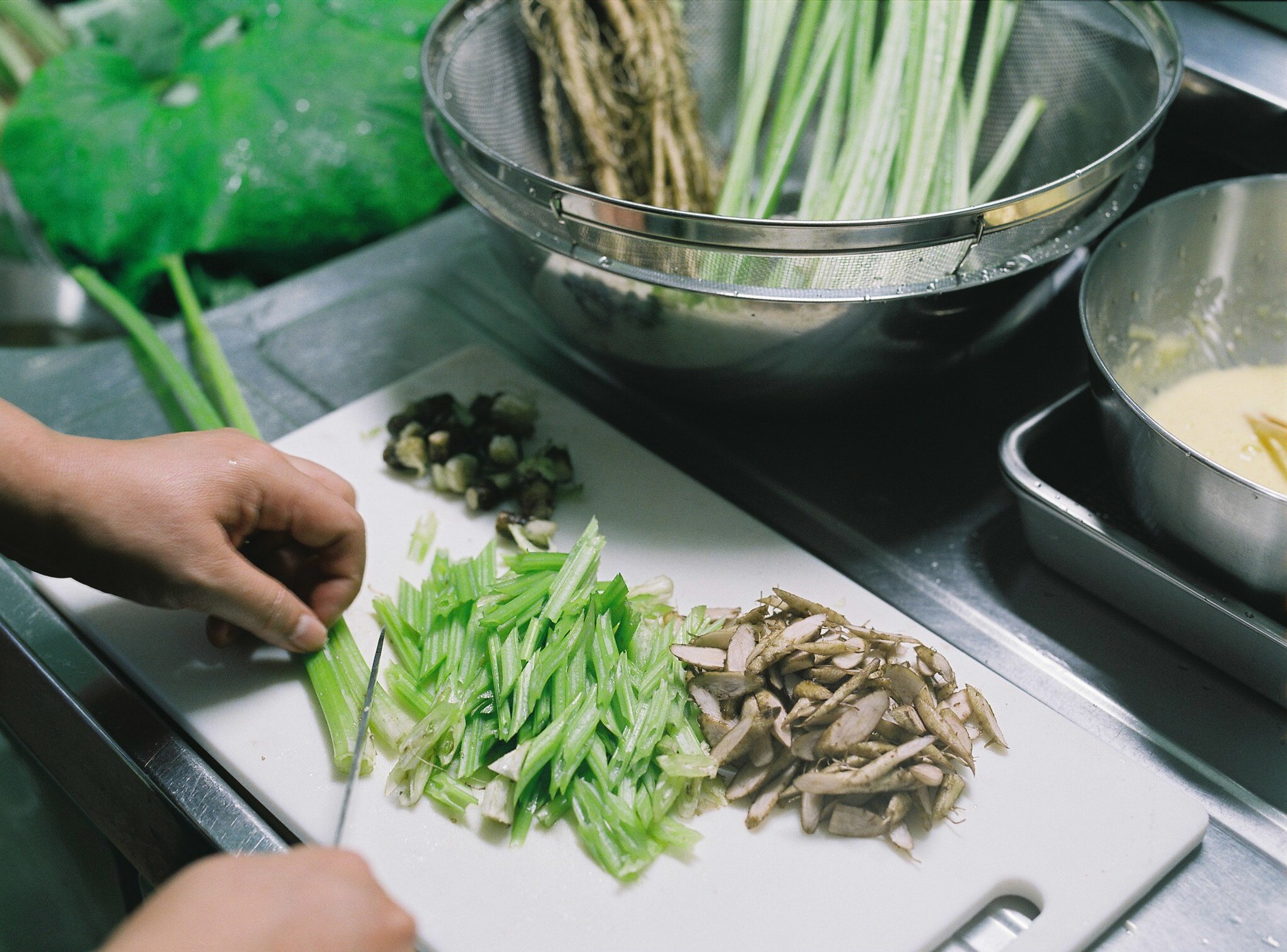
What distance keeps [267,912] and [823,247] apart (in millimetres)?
693

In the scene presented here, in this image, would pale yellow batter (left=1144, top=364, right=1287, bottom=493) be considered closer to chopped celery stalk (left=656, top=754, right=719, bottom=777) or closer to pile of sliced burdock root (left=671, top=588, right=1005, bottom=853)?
pile of sliced burdock root (left=671, top=588, right=1005, bottom=853)

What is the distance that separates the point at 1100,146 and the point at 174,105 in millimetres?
1504

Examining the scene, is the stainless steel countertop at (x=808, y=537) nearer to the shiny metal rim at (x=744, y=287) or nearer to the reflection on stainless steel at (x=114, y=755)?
the reflection on stainless steel at (x=114, y=755)

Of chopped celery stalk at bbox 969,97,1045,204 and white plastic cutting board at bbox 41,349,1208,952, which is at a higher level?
chopped celery stalk at bbox 969,97,1045,204

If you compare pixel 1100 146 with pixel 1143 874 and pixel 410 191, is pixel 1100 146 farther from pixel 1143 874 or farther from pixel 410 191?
pixel 410 191

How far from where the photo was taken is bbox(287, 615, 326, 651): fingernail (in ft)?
3.09

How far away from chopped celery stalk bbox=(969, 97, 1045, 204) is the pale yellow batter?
0.34 metres

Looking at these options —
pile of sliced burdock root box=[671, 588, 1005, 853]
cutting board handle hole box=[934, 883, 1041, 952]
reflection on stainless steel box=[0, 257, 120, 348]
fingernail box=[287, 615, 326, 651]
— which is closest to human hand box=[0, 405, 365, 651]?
fingernail box=[287, 615, 326, 651]

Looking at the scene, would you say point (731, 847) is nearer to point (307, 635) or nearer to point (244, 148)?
point (307, 635)

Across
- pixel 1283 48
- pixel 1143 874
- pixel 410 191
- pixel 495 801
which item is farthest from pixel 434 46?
pixel 1143 874

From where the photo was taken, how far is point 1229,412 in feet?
3.45

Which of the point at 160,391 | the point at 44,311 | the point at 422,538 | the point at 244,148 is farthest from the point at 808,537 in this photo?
the point at 44,311

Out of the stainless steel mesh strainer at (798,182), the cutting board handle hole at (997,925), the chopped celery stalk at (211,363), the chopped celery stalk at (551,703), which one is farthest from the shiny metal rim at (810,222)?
the cutting board handle hole at (997,925)

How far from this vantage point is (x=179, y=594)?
34.8 inches
